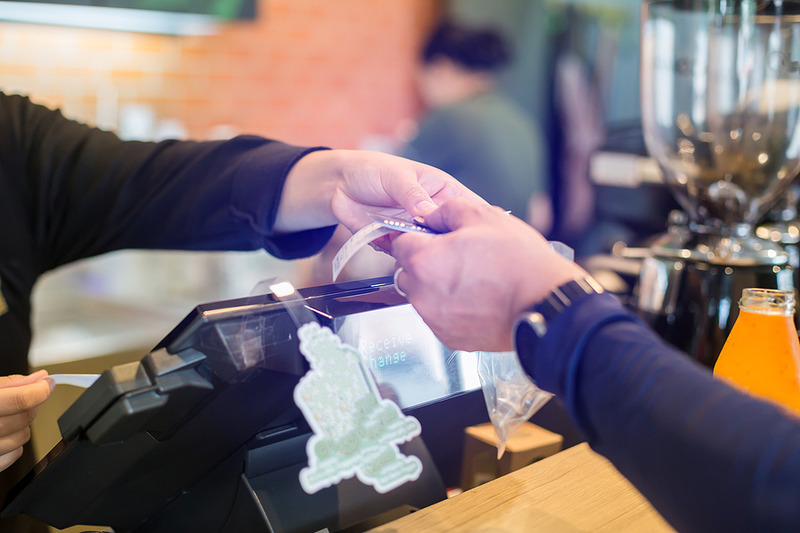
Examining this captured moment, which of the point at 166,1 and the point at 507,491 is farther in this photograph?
the point at 166,1

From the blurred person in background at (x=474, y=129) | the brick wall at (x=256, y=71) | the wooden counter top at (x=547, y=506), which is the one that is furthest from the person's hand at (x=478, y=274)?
the brick wall at (x=256, y=71)

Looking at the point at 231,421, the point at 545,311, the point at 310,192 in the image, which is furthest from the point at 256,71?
the point at 545,311

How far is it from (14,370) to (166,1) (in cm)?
115

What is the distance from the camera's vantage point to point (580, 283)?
551 mm

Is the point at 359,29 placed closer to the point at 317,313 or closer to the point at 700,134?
the point at 700,134

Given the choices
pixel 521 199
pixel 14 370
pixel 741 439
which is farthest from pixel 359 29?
pixel 741 439

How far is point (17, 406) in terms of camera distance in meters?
0.66

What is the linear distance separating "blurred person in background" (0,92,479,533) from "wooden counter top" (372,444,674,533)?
0.37 m

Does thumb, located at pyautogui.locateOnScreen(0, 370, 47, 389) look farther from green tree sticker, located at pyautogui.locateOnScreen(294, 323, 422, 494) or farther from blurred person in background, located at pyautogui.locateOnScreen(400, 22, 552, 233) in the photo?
blurred person in background, located at pyautogui.locateOnScreen(400, 22, 552, 233)

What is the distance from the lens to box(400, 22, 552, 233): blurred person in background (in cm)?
239

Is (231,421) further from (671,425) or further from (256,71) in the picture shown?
(256,71)

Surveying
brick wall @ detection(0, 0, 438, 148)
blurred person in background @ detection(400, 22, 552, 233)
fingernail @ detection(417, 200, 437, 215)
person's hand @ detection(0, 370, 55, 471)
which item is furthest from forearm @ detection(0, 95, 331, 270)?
brick wall @ detection(0, 0, 438, 148)

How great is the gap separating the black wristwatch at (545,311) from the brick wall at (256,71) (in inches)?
94.0

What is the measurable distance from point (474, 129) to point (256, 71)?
1.11m
